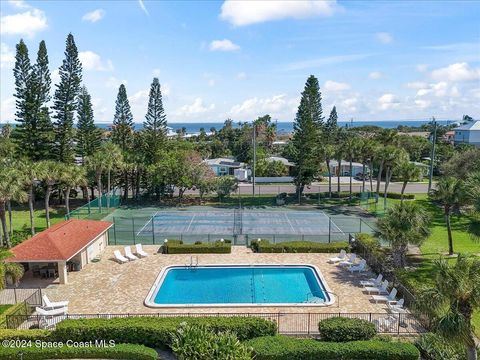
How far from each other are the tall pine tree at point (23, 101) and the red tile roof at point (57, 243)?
→ 716 inches

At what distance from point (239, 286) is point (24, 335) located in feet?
33.8

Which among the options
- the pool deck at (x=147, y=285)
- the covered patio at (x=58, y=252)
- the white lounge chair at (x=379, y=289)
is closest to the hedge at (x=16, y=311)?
the pool deck at (x=147, y=285)

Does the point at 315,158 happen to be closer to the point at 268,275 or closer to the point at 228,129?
the point at 268,275

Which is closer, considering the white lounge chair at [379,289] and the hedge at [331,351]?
the hedge at [331,351]

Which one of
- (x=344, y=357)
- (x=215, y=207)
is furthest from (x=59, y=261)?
(x=215, y=207)

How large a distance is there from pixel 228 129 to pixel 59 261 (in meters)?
86.4

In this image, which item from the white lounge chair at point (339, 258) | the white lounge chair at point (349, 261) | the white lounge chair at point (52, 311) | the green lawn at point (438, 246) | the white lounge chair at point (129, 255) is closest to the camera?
the white lounge chair at point (52, 311)

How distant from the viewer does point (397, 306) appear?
17.4 m

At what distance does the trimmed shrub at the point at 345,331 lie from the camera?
14570mm

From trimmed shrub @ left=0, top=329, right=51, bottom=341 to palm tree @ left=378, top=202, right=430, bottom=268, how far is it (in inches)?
660

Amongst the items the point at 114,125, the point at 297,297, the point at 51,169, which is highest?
the point at 114,125

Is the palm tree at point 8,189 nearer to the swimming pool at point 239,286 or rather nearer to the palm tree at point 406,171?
the swimming pool at point 239,286

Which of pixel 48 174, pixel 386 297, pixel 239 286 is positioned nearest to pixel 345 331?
pixel 386 297

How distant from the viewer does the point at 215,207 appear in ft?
133
